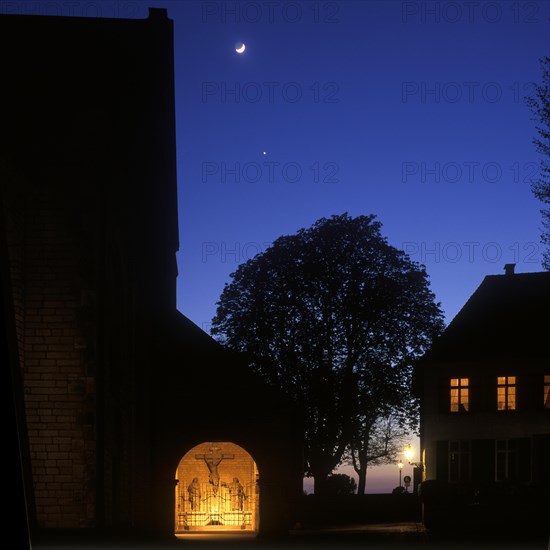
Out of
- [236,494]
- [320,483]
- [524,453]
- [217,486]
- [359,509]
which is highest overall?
[524,453]

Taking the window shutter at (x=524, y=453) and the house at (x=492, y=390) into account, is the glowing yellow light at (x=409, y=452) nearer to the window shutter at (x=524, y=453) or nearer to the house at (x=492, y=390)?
the house at (x=492, y=390)

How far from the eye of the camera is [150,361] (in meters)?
25.8

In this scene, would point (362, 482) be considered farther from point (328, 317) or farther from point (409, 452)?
point (328, 317)

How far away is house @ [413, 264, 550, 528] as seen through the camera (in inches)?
1281

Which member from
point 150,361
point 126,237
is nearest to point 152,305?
point 150,361

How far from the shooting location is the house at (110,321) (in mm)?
14430

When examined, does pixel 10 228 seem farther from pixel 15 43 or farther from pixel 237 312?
pixel 237 312

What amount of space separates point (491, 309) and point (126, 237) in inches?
812

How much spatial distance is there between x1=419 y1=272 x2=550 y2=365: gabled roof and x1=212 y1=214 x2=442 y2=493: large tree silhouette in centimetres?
366

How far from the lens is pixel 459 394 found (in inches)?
1374

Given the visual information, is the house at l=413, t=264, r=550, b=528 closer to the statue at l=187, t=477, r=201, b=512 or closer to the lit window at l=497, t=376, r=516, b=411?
the lit window at l=497, t=376, r=516, b=411

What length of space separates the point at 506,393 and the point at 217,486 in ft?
36.6

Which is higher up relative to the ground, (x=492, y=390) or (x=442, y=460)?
(x=492, y=390)

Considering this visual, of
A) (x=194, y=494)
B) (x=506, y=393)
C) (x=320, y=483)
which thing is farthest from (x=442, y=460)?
(x=194, y=494)
